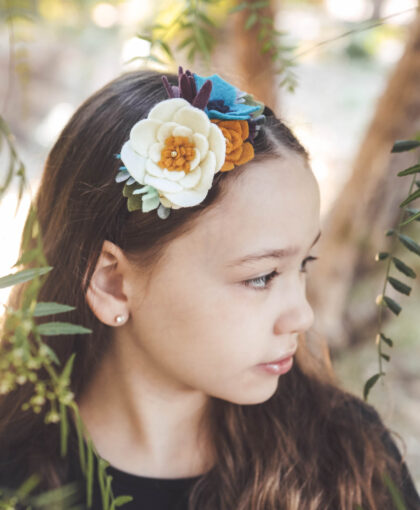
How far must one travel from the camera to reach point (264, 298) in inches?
44.9

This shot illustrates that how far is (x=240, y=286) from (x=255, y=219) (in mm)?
129

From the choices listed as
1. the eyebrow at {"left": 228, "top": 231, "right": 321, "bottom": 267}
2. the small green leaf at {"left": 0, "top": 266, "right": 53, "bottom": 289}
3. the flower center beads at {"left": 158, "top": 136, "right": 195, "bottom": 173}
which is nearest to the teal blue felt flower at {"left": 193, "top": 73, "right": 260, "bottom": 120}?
the flower center beads at {"left": 158, "top": 136, "right": 195, "bottom": 173}

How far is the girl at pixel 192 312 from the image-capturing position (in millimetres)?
1058

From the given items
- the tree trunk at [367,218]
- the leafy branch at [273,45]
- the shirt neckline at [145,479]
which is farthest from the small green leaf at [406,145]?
the tree trunk at [367,218]

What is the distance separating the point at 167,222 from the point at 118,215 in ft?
0.36

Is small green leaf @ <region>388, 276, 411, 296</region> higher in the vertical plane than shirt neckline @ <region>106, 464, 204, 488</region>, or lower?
higher

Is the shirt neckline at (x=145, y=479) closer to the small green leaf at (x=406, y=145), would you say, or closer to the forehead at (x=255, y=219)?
the forehead at (x=255, y=219)

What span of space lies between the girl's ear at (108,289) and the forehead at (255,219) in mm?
149

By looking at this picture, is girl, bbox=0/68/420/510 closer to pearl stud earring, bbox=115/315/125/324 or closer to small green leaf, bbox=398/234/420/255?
pearl stud earring, bbox=115/315/125/324

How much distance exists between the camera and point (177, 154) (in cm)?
98

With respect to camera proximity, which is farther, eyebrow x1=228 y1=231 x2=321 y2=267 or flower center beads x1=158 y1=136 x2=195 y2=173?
eyebrow x1=228 y1=231 x2=321 y2=267

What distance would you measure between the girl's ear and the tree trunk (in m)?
1.51

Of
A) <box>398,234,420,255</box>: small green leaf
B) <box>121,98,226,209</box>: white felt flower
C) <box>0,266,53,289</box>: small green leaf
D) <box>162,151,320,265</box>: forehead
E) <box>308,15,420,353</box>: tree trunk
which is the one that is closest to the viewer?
<box>0,266,53,289</box>: small green leaf

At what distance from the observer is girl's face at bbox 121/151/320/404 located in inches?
43.6
